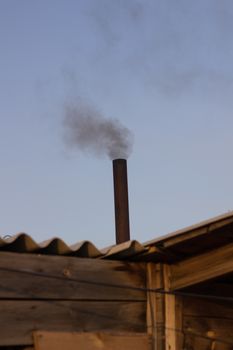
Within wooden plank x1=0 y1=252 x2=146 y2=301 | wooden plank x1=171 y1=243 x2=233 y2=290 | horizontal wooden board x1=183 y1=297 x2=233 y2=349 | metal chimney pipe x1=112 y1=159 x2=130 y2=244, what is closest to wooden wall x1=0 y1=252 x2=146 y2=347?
wooden plank x1=0 y1=252 x2=146 y2=301

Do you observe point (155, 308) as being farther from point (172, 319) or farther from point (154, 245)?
point (154, 245)

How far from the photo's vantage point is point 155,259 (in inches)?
275

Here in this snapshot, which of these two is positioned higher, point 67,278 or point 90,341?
point 67,278

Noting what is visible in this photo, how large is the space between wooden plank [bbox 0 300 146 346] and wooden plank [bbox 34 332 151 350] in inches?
3.1

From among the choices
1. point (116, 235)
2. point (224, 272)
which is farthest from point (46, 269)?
point (116, 235)

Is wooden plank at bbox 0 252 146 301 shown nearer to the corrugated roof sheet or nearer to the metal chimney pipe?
the corrugated roof sheet

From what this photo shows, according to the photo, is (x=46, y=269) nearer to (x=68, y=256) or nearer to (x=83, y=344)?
(x=68, y=256)

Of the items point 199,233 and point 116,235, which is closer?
point 199,233

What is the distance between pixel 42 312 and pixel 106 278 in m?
0.80

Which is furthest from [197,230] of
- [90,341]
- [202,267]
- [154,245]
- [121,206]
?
[121,206]

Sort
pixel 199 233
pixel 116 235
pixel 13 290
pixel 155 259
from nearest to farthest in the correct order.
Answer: pixel 13 290
pixel 199 233
pixel 155 259
pixel 116 235

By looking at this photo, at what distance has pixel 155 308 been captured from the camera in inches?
274

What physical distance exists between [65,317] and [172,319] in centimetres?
126

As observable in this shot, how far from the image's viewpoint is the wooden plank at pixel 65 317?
5.90 meters
